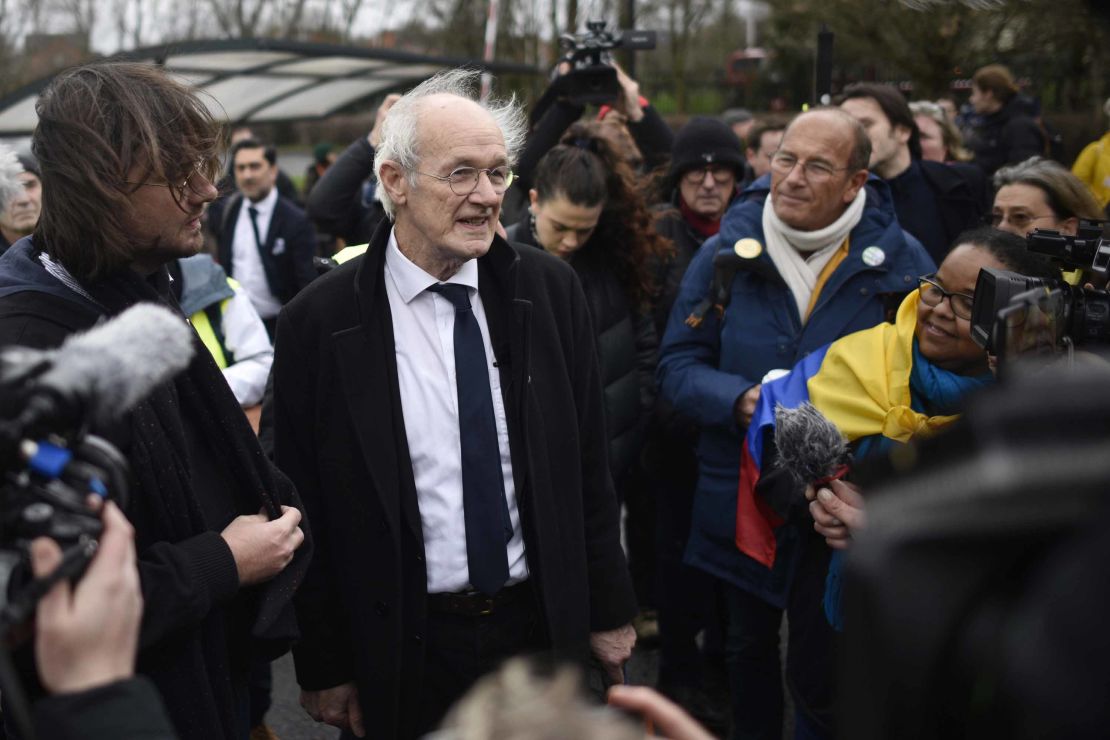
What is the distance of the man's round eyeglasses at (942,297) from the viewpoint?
2.77 metres

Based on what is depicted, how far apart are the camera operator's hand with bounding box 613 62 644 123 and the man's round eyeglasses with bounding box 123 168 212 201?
3018 millimetres

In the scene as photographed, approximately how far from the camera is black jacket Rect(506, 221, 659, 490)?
388 cm

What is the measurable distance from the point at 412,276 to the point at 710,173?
102 inches

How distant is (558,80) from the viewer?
486cm

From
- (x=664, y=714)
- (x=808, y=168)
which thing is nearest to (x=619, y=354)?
(x=808, y=168)

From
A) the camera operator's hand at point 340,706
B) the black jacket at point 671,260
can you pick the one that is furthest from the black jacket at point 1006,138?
the camera operator's hand at point 340,706

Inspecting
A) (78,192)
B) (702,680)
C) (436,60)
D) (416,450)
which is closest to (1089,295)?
(416,450)

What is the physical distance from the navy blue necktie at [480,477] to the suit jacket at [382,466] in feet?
0.21

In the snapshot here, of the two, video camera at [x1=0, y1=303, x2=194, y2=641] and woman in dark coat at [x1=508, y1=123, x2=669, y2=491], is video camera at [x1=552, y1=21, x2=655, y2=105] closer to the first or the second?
woman in dark coat at [x1=508, y1=123, x2=669, y2=491]

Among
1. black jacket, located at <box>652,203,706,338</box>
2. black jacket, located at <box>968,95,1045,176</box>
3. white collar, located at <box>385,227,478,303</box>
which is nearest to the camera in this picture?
white collar, located at <box>385,227,478,303</box>

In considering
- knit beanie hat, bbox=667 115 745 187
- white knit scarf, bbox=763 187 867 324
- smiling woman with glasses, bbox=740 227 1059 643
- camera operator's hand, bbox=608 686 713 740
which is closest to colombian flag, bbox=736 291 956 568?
smiling woman with glasses, bbox=740 227 1059 643

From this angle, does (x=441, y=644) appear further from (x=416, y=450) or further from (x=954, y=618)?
(x=954, y=618)

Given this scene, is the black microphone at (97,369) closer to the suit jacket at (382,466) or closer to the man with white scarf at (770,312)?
the suit jacket at (382,466)

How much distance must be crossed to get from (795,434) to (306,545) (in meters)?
1.25
